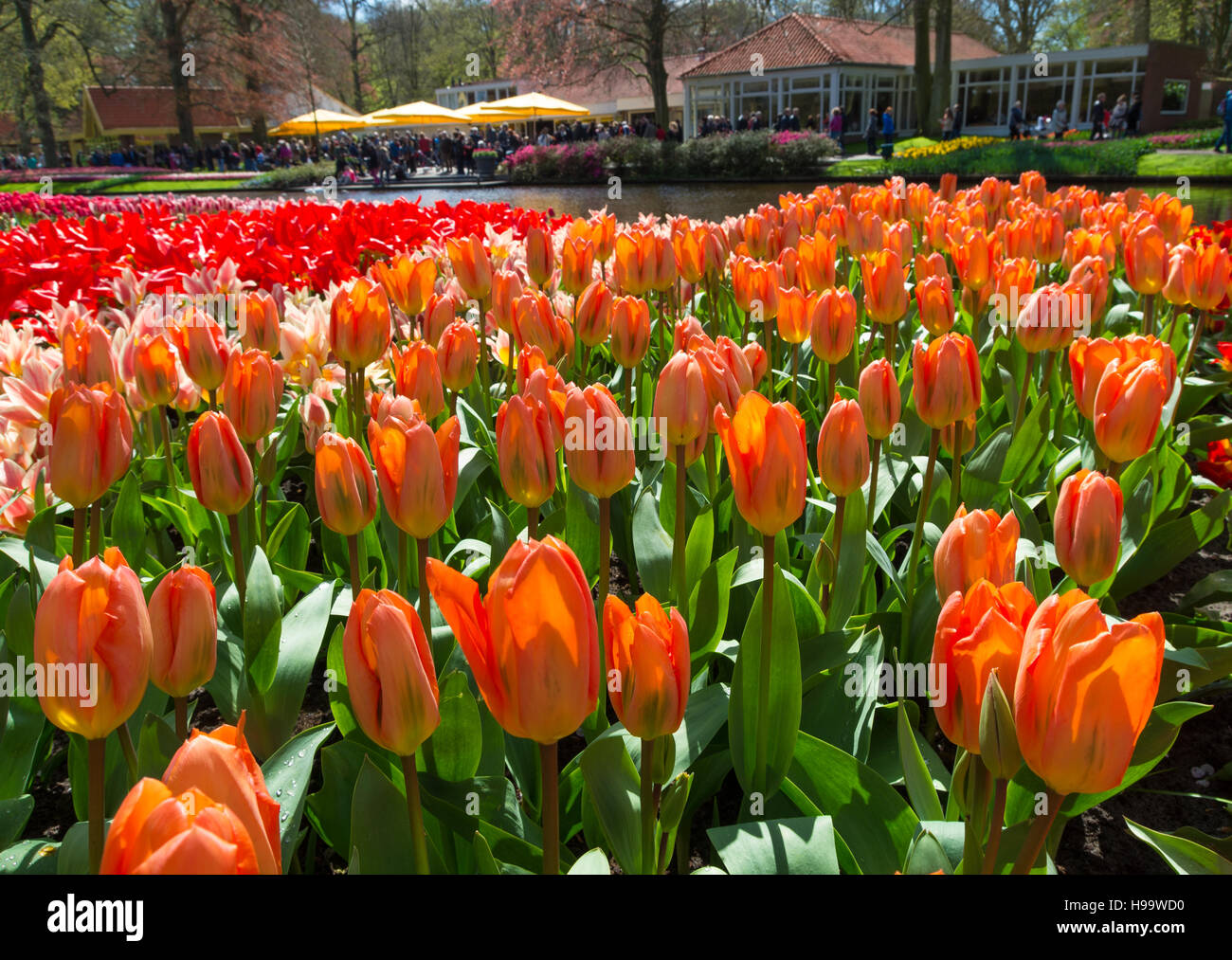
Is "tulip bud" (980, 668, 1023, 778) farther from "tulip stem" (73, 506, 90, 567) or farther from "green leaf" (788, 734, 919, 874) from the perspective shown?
"tulip stem" (73, 506, 90, 567)

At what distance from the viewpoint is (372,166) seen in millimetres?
33938

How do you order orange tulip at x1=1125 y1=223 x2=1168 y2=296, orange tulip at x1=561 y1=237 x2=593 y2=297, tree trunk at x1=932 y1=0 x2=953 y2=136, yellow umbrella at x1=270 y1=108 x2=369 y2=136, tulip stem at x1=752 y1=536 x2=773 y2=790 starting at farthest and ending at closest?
yellow umbrella at x1=270 y1=108 x2=369 y2=136 → tree trunk at x1=932 y1=0 x2=953 y2=136 → orange tulip at x1=561 y1=237 x2=593 y2=297 → orange tulip at x1=1125 y1=223 x2=1168 y2=296 → tulip stem at x1=752 y1=536 x2=773 y2=790

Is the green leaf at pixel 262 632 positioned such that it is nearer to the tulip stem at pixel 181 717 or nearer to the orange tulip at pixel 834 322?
the tulip stem at pixel 181 717

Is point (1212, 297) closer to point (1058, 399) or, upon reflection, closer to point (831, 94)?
point (1058, 399)

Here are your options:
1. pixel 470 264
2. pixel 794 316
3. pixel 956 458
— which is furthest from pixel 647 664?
pixel 470 264

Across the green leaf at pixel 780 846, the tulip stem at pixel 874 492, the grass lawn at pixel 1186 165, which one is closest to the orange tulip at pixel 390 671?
the green leaf at pixel 780 846

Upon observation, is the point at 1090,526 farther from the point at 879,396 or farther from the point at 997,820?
the point at 879,396

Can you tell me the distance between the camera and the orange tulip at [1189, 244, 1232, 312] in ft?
9.59

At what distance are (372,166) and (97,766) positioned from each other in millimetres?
35853

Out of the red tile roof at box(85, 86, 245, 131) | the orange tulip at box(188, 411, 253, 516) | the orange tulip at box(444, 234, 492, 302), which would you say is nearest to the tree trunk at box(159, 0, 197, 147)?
the red tile roof at box(85, 86, 245, 131)

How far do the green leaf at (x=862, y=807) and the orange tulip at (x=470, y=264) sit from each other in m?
2.03

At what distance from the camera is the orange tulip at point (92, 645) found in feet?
3.11

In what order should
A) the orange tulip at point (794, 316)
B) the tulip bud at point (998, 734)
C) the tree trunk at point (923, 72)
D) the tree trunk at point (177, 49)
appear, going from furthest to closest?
1. the tree trunk at point (177, 49)
2. the tree trunk at point (923, 72)
3. the orange tulip at point (794, 316)
4. the tulip bud at point (998, 734)

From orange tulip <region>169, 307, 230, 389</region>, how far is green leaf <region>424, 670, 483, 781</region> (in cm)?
117
